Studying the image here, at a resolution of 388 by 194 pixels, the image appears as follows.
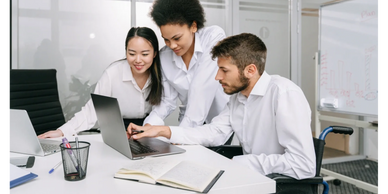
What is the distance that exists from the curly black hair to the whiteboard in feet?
6.02

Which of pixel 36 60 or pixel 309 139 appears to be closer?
pixel 309 139

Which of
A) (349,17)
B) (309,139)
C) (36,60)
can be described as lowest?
(309,139)

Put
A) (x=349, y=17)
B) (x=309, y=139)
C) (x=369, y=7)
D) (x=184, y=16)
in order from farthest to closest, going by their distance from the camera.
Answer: (x=349, y=17) < (x=369, y=7) < (x=184, y=16) < (x=309, y=139)

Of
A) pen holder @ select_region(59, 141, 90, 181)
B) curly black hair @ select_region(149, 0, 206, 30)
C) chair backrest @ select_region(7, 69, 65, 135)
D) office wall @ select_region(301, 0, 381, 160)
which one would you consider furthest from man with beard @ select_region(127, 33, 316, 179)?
office wall @ select_region(301, 0, 381, 160)

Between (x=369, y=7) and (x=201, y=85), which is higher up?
(x=369, y=7)

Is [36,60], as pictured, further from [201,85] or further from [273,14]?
[273,14]

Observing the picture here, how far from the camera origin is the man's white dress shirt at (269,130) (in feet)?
4.26

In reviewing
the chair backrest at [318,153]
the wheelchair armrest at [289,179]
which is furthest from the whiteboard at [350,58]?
the wheelchair armrest at [289,179]

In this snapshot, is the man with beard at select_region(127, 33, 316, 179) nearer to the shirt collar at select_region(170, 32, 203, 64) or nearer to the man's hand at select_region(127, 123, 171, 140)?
the man's hand at select_region(127, 123, 171, 140)

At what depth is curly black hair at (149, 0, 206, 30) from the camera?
1.82 m

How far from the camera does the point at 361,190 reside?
9.76 feet

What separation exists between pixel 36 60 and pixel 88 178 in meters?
2.39

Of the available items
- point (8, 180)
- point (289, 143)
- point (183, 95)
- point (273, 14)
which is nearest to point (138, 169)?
point (8, 180)

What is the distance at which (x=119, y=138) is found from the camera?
1312 mm
